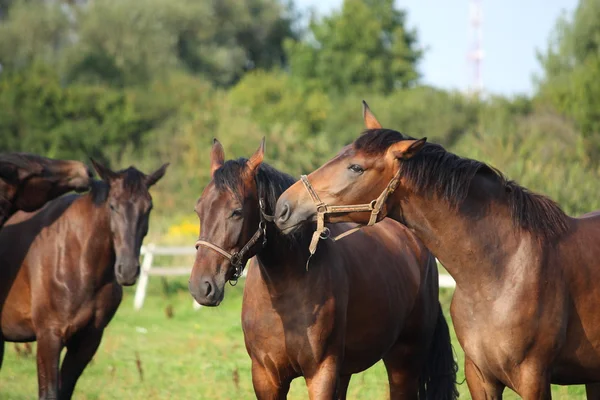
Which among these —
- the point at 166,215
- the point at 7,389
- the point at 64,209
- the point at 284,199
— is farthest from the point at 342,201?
the point at 166,215

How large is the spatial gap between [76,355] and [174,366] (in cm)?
297

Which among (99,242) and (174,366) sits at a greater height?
(99,242)

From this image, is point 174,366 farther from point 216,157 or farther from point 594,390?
point 594,390

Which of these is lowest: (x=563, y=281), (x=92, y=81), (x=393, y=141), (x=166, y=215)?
(x=563, y=281)

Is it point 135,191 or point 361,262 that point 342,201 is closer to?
point 361,262

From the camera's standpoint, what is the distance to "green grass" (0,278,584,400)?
28.7ft

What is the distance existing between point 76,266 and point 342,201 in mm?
3161

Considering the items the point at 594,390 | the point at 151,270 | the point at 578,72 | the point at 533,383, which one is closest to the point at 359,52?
the point at 578,72

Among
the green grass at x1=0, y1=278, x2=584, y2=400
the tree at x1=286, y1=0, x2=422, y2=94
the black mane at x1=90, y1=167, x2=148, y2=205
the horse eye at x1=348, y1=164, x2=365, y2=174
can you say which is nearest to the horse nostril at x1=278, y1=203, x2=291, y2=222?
the horse eye at x1=348, y1=164, x2=365, y2=174

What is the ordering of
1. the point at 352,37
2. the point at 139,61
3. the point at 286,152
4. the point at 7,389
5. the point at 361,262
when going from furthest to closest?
the point at 139,61, the point at 352,37, the point at 286,152, the point at 7,389, the point at 361,262

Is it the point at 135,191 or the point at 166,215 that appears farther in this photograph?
the point at 166,215

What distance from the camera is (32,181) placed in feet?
25.3

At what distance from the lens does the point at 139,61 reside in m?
51.4

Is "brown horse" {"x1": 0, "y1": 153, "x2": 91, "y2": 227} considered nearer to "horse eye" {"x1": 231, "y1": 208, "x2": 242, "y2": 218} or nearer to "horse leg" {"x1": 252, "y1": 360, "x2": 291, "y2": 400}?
"horse eye" {"x1": 231, "y1": 208, "x2": 242, "y2": 218}
